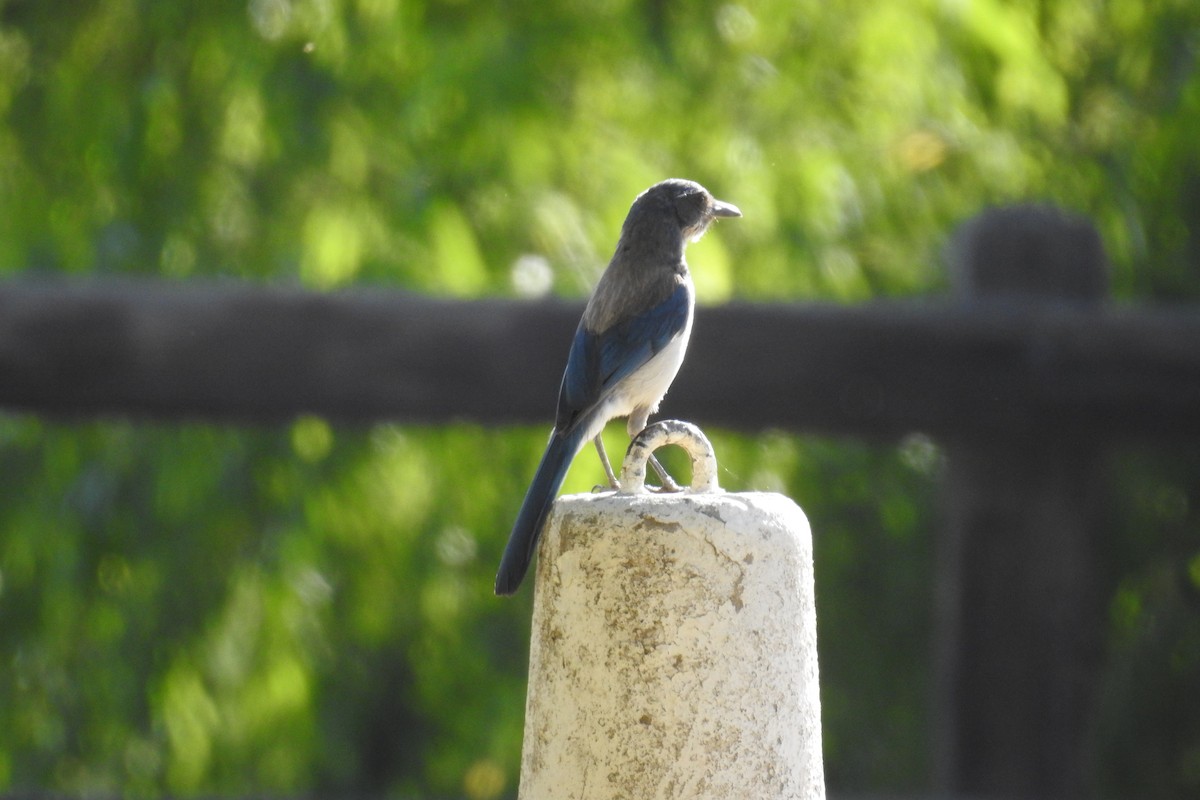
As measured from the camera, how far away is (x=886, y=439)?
2.93 m

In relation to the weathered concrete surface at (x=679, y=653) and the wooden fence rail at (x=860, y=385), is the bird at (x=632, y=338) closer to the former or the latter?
the weathered concrete surface at (x=679, y=653)

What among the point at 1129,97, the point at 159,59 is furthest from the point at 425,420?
the point at 1129,97

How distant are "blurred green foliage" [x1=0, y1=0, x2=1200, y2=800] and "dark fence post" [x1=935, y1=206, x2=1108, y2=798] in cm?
105

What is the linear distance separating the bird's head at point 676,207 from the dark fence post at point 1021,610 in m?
0.84

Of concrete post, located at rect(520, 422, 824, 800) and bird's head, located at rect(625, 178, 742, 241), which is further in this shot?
bird's head, located at rect(625, 178, 742, 241)

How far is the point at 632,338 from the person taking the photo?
2.03 meters

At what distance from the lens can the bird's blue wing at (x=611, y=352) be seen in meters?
1.97

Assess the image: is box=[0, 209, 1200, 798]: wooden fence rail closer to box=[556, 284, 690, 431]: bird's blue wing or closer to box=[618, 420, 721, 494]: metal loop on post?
box=[556, 284, 690, 431]: bird's blue wing

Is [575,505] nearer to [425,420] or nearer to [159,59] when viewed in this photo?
[425,420]

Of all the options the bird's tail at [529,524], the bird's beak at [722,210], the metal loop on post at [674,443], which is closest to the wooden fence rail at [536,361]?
the bird's beak at [722,210]

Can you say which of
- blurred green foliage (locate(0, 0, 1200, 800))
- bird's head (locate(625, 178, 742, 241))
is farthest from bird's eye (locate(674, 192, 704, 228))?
blurred green foliage (locate(0, 0, 1200, 800))

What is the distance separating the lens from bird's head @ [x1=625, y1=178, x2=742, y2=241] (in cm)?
227

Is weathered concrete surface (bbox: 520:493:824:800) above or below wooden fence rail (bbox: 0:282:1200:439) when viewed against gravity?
below

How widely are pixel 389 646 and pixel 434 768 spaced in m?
0.42
